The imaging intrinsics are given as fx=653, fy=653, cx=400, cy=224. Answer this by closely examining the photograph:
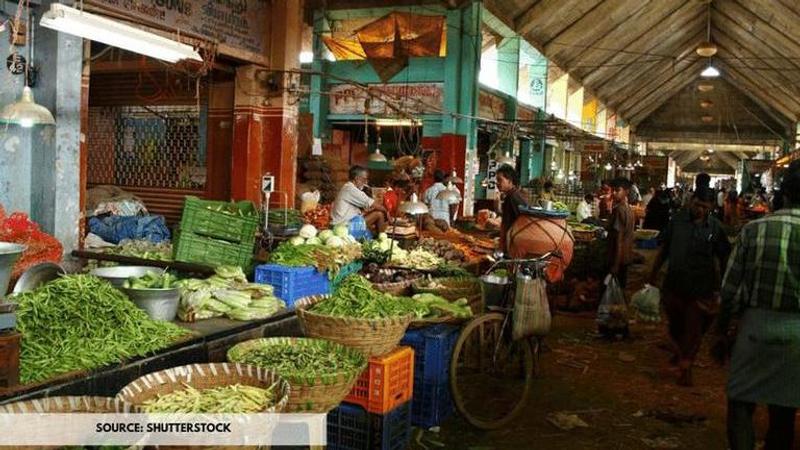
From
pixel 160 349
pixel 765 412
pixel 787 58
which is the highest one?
pixel 787 58

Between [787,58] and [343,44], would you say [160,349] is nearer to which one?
[343,44]

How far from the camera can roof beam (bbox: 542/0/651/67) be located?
19938 millimetres

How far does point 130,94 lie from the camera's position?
10789mm

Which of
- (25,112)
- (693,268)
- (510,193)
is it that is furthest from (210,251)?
(693,268)

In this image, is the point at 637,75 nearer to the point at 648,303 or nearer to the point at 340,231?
the point at 648,303

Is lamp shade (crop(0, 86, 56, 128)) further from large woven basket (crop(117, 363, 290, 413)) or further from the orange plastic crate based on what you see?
the orange plastic crate

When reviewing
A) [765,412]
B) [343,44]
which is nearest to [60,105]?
[765,412]

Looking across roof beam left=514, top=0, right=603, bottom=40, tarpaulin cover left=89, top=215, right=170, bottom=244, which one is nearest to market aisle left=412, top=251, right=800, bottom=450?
tarpaulin cover left=89, top=215, right=170, bottom=244

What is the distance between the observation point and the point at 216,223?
6.02 meters

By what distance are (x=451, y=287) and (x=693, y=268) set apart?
2.44 m

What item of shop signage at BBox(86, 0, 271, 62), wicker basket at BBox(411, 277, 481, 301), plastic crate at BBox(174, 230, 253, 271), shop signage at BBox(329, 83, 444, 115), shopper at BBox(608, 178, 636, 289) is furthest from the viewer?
shop signage at BBox(329, 83, 444, 115)

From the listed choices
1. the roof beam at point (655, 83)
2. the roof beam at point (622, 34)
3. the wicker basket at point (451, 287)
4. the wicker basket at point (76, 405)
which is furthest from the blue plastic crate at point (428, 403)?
the roof beam at point (655, 83)

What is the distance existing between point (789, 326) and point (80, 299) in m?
3.94
